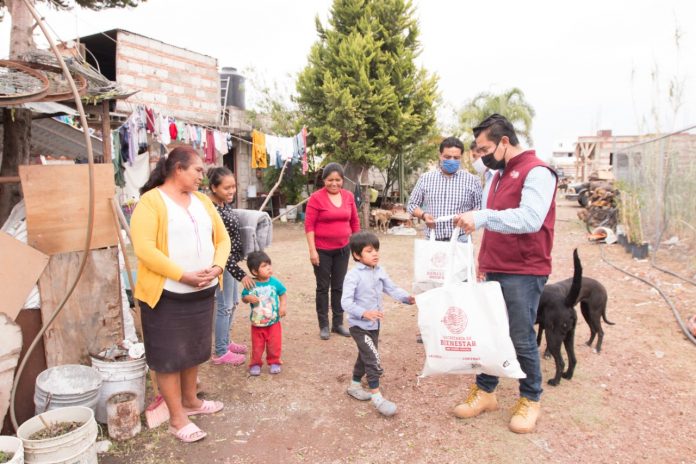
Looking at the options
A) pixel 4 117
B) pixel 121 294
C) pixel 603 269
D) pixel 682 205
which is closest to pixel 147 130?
pixel 4 117

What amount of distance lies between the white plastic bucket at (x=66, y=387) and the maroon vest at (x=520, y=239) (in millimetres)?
2672

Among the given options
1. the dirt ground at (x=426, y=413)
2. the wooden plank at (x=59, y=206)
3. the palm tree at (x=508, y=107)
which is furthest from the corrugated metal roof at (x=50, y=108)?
the palm tree at (x=508, y=107)

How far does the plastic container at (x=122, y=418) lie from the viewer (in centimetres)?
288

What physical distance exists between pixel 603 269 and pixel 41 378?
7903 millimetres

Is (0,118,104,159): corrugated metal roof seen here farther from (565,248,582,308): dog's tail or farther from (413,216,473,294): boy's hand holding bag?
(565,248,582,308): dog's tail

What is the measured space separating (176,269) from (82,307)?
1268 millimetres

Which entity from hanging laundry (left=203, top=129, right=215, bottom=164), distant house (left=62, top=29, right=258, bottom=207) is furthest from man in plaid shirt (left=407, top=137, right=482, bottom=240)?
distant house (left=62, top=29, right=258, bottom=207)

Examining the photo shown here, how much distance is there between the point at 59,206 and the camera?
3.21 metres

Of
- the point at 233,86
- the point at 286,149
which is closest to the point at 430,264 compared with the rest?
the point at 286,149

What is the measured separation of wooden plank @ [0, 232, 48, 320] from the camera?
9.46 ft

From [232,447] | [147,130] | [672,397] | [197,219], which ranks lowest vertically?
[232,447]

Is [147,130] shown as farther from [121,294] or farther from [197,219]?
[197,219]

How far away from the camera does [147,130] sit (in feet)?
27.7

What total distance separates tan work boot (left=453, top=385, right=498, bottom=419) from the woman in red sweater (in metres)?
1.85
